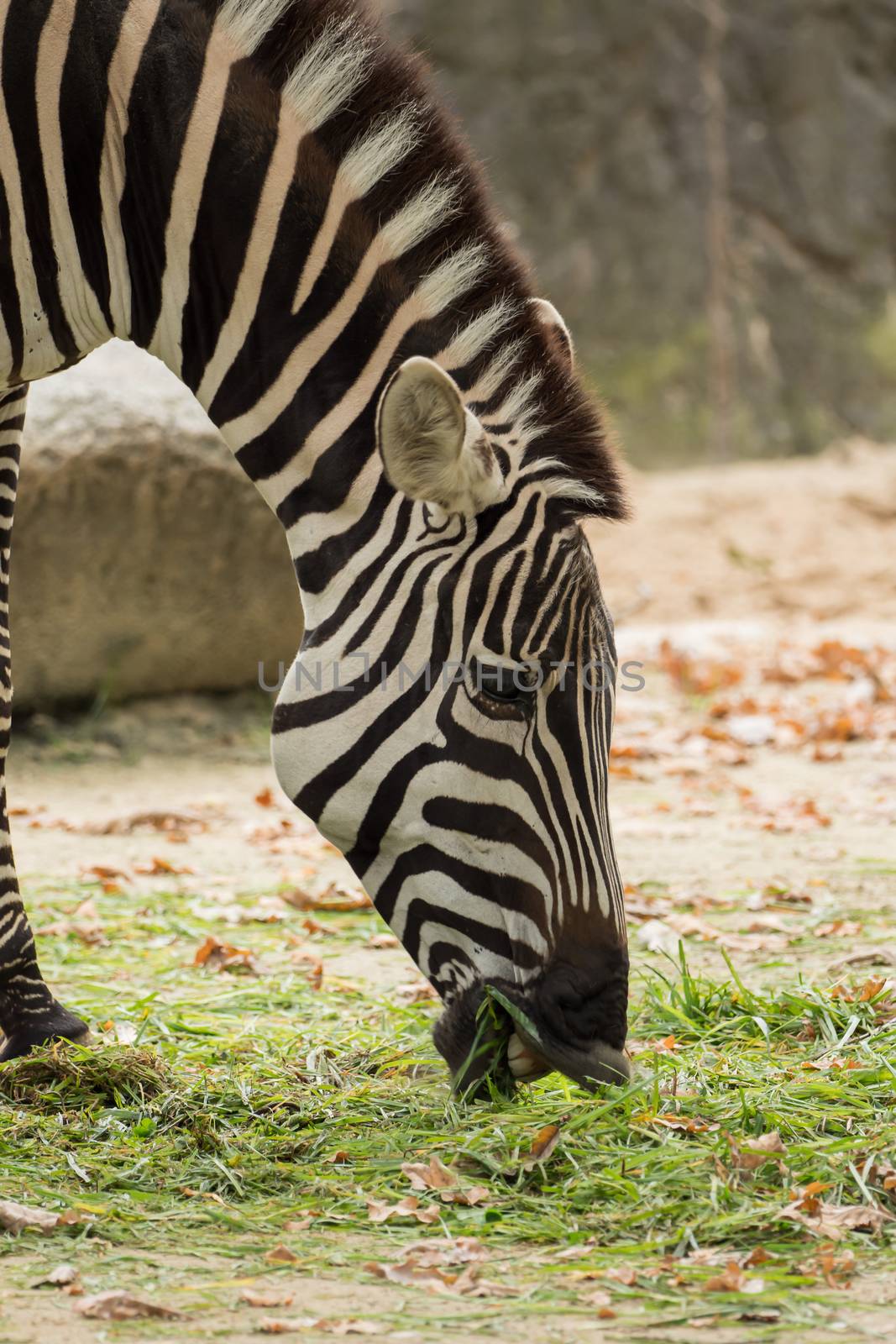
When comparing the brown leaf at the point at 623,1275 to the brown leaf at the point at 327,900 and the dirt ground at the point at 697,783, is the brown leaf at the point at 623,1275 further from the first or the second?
the brown leaf at the point at 327,900

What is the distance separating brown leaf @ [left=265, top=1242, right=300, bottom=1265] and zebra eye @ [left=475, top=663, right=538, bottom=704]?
1.06 m

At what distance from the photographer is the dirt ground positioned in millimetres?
4609

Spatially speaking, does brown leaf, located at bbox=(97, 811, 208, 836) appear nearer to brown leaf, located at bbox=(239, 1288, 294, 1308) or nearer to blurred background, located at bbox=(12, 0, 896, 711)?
brown leaf, located at bbox=(239, 1288, 294, 1308)

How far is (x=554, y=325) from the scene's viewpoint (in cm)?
325

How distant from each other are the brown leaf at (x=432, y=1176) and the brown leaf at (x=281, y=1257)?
329 millimetres

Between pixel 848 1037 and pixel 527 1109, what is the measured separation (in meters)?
0.91

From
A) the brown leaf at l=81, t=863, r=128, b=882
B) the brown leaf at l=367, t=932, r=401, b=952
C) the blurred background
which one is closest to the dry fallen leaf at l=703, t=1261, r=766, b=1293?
the brown leaf at l=367, t=932, r=401, b=952

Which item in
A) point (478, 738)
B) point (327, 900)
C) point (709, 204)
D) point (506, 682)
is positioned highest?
point (709, 204)

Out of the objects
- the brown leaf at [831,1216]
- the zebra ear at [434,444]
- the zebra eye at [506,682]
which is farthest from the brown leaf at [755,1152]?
the zebra ear at [434,444]

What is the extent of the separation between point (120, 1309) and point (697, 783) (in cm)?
521

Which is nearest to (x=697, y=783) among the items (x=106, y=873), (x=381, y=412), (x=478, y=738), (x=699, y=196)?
(x=106, y=873)

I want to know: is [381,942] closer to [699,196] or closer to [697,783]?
[697,783]

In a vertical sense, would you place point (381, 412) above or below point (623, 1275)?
above

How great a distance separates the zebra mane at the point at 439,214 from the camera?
2.92 metres
